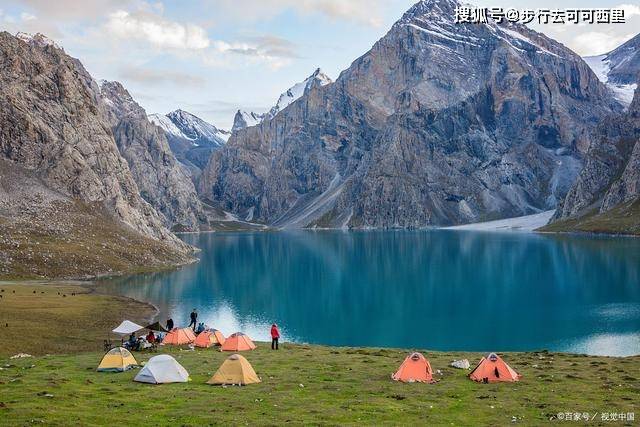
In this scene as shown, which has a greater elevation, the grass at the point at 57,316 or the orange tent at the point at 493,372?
the orange tent at the point at 493,372

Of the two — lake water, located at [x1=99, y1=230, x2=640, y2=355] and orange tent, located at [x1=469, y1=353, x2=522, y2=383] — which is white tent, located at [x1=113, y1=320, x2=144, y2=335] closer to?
lake water, located at [x1=99, y1=230, x2=640, y2=355]

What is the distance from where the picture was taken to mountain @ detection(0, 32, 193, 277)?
424 feet

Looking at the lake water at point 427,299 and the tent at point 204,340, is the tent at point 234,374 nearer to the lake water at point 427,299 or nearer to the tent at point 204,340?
the tent at point 204,340

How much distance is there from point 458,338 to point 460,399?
125 feet

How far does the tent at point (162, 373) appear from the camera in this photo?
34812 millimetres

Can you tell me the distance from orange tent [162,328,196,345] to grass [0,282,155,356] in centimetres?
729

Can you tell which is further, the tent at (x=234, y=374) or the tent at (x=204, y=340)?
the tent at (x=204, y=340)

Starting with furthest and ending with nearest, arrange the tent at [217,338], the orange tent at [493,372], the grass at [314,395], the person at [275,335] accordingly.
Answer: the tent at [217,338]
the person at [275,335]
the orange tent at [493,372]
the grass at [314,395]

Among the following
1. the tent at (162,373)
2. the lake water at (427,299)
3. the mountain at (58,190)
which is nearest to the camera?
the tent at (162,373)

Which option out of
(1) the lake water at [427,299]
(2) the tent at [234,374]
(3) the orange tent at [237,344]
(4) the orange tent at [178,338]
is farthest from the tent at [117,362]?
(1) the lake water at [427,299]

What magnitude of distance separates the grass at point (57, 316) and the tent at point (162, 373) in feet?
64.8

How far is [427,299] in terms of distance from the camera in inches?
3927

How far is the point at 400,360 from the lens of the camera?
148ft

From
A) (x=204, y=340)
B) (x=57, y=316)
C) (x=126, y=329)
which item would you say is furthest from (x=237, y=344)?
(x=57, y=316)
